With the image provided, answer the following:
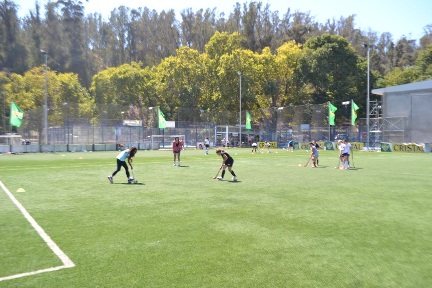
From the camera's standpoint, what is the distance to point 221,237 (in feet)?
24.9

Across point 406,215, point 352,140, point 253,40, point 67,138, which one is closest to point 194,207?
point 406,215

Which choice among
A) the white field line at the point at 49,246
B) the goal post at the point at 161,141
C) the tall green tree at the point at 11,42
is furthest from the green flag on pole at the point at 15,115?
the tall green tree at the point at 11,42

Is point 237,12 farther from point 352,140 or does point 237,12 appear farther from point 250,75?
point 352,140

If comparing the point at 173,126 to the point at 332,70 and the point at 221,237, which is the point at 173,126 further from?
the point at 221,237

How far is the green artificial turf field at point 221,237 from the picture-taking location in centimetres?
559

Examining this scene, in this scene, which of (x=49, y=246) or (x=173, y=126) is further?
(x=173, y=126)

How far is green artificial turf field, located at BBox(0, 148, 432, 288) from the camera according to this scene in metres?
5.59

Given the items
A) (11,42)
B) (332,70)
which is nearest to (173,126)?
(332,70)

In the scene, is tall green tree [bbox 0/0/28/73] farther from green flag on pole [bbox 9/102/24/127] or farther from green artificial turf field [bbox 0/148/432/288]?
green artificial turf field [bbox 0/148/432/288]

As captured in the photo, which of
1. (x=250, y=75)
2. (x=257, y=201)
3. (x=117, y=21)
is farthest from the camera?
(x=117, y=21)

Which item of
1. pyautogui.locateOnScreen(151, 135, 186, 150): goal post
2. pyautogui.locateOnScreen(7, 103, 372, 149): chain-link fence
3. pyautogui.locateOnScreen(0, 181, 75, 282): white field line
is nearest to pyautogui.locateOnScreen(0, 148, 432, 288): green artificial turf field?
pyautogui.locateOnScreen(0, 181, 75, 282): white field line

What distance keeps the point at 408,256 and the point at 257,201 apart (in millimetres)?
5560

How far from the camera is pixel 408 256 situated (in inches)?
253

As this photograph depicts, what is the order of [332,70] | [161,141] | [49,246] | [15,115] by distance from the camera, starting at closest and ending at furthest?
[49,246] → [15,115] → [161,141] → [332,70]
